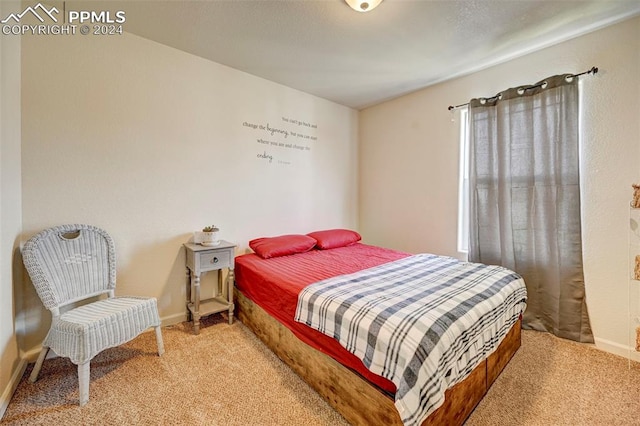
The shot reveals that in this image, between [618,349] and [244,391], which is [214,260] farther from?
[618,349]

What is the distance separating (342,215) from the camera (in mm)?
3924

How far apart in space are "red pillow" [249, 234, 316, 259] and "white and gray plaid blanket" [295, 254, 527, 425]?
2.92 ft

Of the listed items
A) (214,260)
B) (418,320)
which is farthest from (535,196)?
(214,260)

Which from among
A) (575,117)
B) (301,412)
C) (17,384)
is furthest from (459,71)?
(17,384)

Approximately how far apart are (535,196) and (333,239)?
1952 millimetres

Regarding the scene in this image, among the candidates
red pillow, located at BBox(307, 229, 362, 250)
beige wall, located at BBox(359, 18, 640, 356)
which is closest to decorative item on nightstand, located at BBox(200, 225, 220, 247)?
red pillow, located at BBox(307, 229, 362, 250)

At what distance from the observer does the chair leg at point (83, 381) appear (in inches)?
58.9

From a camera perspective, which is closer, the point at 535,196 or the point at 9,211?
the point at 9,211

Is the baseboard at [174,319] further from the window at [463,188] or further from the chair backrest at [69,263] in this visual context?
the window at [463,188]

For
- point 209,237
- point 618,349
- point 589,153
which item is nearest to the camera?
point 618,349

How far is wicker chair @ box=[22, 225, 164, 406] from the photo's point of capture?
1.52 m

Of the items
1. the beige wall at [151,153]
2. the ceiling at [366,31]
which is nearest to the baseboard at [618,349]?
the ceiling at [366,31]

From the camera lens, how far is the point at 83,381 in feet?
4.93

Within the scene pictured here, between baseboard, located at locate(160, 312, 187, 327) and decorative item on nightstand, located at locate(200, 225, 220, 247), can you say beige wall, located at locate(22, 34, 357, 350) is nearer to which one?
baseboard, located at locate(160, 312, 187, 327)
